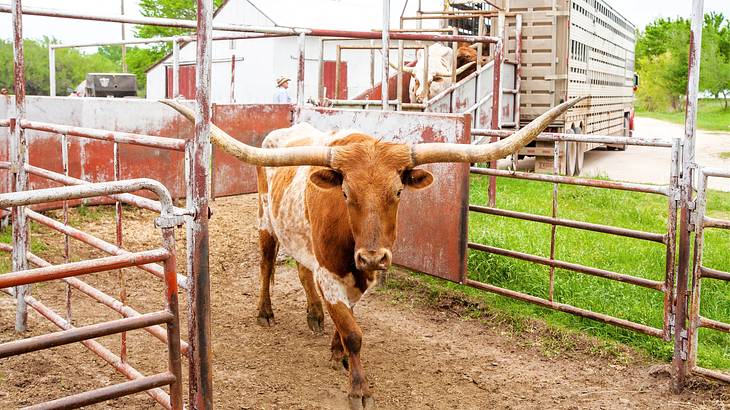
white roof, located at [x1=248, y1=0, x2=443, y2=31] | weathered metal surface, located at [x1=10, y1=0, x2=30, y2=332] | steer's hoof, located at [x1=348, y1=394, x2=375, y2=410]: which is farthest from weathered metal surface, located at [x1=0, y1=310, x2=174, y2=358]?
white roof, located at [x1=248, y1=0, x2=443, y2=31]

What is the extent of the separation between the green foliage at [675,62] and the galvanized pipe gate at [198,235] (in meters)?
41.7

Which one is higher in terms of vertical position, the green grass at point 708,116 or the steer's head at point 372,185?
the green grass at point 708,116

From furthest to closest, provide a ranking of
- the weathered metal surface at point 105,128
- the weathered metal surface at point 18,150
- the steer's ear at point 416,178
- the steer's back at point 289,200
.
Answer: the weathered metal surface at point 105,128
the steer's back at point 289,200
the weathered metal surface at point 18,150
the steer's ear at point 416,178

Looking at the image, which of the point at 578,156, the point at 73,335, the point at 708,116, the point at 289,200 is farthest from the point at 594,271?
the point at 708,116

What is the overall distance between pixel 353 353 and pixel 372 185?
1.08m

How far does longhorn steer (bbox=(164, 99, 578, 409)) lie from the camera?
4.46 metres

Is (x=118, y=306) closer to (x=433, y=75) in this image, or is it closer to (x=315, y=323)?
(x=315, y=323)

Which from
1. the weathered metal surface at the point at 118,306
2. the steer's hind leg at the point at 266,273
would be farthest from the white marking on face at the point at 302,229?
the weathered metal surface at the point at 118,306

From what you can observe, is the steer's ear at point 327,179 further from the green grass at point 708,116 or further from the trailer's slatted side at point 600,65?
the green grass at point 708,116

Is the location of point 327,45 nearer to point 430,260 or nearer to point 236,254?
point 236,254

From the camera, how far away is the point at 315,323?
6.09 metres

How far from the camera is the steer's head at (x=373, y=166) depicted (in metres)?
4.44

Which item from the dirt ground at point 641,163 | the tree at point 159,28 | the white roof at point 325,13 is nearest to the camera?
the dirt ground at point 641,163

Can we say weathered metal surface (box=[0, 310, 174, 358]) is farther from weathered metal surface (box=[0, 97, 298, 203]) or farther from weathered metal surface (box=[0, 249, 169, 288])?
weathered metal surface (box=[0, 97, 298, 203])
